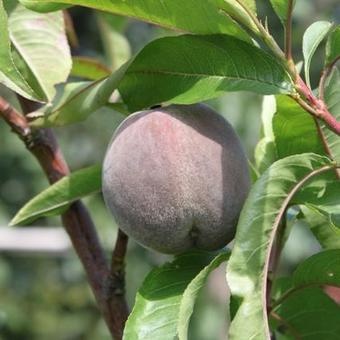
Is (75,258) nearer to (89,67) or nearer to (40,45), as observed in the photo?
(89,67)

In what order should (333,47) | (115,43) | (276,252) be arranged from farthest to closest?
(115,43) < (276,252) < (333,47)

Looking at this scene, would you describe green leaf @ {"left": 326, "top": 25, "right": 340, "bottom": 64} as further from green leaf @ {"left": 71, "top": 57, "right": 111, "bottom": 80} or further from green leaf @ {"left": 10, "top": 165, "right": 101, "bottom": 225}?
green leaf @ {"left": 71, "top": 57, "right": 111, "bottom": 80}

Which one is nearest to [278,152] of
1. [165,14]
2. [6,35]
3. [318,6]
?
[165,14]

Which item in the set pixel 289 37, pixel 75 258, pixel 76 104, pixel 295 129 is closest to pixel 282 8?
pixel 289 37

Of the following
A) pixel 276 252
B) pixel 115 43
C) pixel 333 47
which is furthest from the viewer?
pixel 115 43

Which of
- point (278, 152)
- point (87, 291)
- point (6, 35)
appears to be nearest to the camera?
point (6, 35)

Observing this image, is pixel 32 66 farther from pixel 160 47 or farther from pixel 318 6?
pixel 318 6
